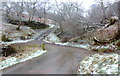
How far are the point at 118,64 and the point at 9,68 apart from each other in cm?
569

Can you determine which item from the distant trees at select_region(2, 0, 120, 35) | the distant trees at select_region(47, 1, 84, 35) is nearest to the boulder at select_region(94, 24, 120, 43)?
the distant trees at select_region(2, 0, 120, 35)

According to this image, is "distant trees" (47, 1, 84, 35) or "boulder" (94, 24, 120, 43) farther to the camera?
"distant trees" (47, 1, 84, 35)

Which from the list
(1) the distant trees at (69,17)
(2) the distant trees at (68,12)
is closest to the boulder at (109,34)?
(2) the distant trees at (68,12)

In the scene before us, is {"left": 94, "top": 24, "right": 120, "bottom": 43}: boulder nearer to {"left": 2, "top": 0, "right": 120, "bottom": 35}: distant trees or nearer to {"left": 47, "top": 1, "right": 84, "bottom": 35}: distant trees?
{"left": 2, "top": 0, "right": 120, "bottom": 35}: distant trees

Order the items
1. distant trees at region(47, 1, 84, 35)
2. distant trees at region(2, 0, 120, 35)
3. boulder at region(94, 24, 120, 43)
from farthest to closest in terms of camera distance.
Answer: distant trees at region(2, 0, 120, 35)
distant trees at region(47, 1, 84, 35)
boulder at region(94, 24, 120, 43)

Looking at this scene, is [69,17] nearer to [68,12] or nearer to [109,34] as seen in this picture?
[68,12]

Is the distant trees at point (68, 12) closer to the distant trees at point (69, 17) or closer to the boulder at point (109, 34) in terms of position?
the distant trees at point (69, 17)

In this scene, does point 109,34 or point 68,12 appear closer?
point 109,34

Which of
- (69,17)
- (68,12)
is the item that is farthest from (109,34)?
(68,12)

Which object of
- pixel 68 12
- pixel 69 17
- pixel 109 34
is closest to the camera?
pixel 109 34

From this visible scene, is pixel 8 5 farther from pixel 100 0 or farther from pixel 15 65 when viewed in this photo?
pixel 15 65

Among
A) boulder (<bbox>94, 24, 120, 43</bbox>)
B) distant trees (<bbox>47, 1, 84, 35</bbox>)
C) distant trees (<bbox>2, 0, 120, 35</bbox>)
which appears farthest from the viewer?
distant trees (<bbox>2, 0, 120, 35</bbox>)

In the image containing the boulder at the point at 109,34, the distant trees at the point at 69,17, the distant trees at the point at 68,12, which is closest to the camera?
the boulder at the point at 109,34

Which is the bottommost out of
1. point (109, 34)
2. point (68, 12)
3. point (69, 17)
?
point (109, 34)
